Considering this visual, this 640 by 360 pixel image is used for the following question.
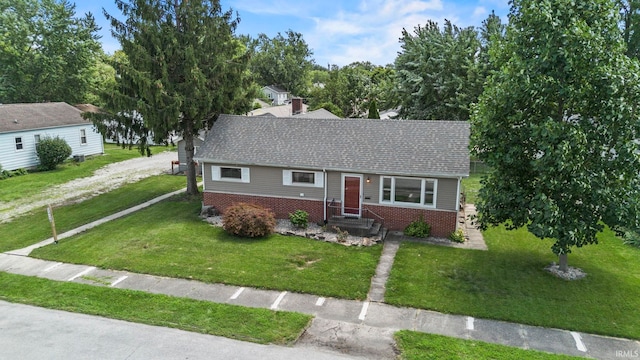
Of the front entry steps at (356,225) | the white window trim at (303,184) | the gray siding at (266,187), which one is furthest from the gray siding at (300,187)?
the front entry steps at (356,225)

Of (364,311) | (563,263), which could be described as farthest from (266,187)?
(563,263)

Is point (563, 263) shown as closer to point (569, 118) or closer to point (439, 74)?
point (569, 118)

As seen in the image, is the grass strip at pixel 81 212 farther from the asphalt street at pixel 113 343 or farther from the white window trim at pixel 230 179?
the asphalt street at pixel 113 343

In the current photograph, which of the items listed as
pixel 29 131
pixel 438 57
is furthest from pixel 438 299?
pixel 29 131

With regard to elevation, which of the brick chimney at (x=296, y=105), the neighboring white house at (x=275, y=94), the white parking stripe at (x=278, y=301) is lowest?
the white parking stripe at (x=278, y=301)

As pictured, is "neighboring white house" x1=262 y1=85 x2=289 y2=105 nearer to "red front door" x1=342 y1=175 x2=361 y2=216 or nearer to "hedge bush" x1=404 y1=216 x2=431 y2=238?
"red front door" x1=342 y1=175 x2=361 y2=216

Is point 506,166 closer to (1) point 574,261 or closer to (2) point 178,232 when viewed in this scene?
Result: (1) point 574,261

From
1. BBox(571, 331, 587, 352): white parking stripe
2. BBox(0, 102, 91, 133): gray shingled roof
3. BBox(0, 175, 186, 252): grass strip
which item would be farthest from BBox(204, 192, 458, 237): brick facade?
BBox(0, 102, 91, 133): gray shingled roof
